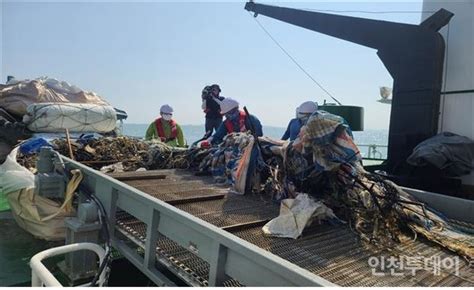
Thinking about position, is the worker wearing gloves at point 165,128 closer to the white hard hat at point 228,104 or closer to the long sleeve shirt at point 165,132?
the long sleeve shirt at point 165,132

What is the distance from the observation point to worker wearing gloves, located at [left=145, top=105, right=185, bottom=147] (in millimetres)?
7590

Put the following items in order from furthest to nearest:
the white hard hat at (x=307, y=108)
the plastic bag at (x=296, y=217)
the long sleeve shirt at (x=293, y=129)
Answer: the long sleeve shirt at (x=293, y=129) → the white hard hat at (x=307, y=108) → the plastic bag at (x=296, y=217)

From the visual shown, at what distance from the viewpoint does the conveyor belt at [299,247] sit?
6.22ft

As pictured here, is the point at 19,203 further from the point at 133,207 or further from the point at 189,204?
the point at 189,204

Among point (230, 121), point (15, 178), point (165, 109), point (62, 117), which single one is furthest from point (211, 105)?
point (15, 178)

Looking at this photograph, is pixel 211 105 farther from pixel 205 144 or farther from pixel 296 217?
pixel 296 217

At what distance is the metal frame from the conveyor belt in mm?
144

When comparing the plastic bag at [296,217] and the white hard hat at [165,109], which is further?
the white hard hat at [165,109]

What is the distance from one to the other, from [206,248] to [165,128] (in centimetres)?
585

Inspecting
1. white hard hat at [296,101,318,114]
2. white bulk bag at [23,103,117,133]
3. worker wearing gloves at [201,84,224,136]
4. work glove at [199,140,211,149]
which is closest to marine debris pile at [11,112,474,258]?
work glove at [199,140,211,149]

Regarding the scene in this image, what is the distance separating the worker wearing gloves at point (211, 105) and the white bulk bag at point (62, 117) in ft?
7.88

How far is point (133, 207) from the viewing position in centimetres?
298

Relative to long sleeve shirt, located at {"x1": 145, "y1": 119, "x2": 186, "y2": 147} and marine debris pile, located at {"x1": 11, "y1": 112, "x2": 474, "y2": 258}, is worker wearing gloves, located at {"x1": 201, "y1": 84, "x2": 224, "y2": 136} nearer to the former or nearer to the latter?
long sleeve shirt, located at {"x1": 145, "y1": 119, "x2": 186, "y2": 147}

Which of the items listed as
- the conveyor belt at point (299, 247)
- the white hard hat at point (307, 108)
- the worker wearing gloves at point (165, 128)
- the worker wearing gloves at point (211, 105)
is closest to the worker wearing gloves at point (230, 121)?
the white hard hat at point (307, 108)
